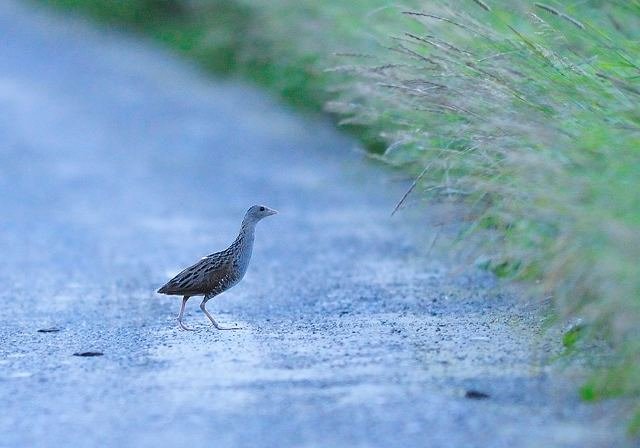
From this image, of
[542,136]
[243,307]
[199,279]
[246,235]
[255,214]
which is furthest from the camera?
[243,307]

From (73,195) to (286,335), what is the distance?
18.4ft

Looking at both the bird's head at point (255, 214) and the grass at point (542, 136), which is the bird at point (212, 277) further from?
the grass at point (542, 136)

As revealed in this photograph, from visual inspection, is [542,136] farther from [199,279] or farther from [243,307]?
[243,307]

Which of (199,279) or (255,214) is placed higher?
(255,214)

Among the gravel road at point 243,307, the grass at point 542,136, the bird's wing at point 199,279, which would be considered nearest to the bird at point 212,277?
the bird's wing at point 199,279

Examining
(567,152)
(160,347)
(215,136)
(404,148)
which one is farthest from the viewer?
(215,136)

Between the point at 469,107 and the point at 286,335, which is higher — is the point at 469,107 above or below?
above

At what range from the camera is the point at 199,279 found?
19.8 feet

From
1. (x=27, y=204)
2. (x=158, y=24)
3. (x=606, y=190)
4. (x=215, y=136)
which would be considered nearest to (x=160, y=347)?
(x=606, y=190)

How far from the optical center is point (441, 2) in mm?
6488

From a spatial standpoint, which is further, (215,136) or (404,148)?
(215,136)

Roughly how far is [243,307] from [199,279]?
72 cm

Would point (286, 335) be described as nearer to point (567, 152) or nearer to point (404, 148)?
point (567, 152)

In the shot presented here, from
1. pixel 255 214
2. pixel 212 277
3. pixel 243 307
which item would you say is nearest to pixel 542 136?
pixel 212 277
